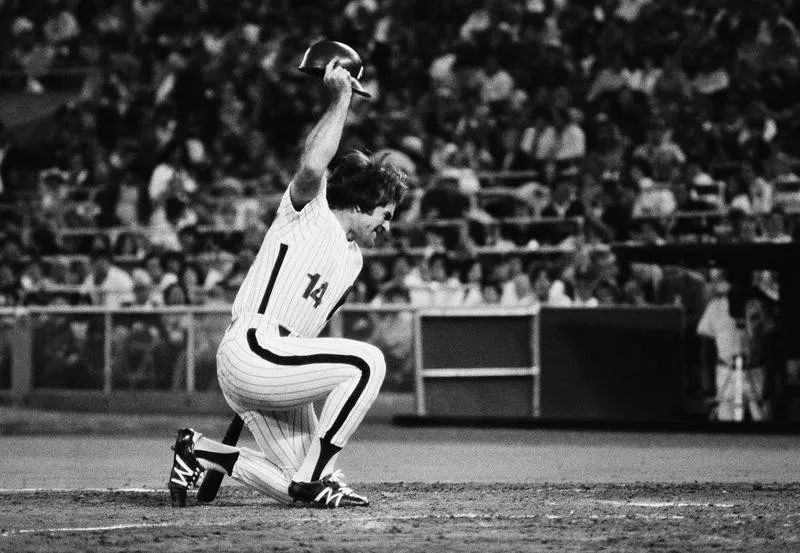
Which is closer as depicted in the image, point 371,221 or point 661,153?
point 371,221

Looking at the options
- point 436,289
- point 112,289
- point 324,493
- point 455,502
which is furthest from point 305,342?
point 112,289

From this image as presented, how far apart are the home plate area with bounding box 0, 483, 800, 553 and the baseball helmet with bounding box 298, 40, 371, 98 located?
7.33 feet

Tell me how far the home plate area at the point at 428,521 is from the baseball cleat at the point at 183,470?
109mm

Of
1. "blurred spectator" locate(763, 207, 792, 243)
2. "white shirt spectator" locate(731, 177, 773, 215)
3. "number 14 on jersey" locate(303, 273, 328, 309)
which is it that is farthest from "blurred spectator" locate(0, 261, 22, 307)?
"number 14 on jersey" locate(303, 273, 328, 309)

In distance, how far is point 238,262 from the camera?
786 inches

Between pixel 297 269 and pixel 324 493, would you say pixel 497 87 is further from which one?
pixel 324 493

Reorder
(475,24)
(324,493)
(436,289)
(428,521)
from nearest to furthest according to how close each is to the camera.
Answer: (428,521)
(324,493)
(436,289)
(475,24)

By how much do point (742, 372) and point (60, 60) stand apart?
647 inches

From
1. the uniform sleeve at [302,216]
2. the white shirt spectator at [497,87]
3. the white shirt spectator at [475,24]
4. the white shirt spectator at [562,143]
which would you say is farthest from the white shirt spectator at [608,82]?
the uniform sleeve at [302,216]

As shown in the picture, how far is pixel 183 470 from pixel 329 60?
7.49ft

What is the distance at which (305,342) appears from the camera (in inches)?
294

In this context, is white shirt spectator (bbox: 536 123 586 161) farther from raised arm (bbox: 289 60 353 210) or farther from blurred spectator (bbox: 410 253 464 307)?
raised arm (bbox: 289 60 353 210)

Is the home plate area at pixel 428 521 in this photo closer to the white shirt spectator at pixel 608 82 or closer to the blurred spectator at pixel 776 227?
the blurred spectator at pixel 776 227

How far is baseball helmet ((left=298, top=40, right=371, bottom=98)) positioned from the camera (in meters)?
7.67
